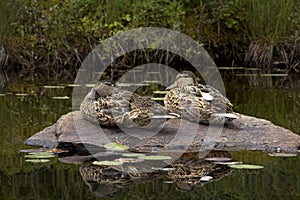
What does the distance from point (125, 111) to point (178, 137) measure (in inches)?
21.2

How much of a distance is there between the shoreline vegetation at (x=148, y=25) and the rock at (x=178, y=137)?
259 inches

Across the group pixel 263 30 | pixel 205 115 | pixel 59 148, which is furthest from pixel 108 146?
pixel 263 30

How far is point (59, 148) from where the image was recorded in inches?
256

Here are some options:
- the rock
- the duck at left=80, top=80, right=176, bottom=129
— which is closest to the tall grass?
the rock

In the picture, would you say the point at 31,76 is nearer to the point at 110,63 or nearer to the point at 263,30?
the point at 110,63

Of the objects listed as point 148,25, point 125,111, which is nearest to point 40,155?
point 125,111

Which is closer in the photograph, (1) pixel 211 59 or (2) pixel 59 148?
(2) pixel 59 148

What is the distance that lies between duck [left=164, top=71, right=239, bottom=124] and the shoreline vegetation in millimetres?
6284

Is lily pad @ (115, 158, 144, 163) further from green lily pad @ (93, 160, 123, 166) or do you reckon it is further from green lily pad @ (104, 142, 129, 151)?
green lily pad @ (104, 142, 129, 151)

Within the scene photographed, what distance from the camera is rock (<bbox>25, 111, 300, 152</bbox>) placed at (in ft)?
21.1

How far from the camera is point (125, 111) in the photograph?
6.64m

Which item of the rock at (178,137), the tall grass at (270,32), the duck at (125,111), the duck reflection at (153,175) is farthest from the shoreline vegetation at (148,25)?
the duck reflection at (153,175)

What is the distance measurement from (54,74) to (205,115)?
6758mm

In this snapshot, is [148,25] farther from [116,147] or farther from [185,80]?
[116,147]
